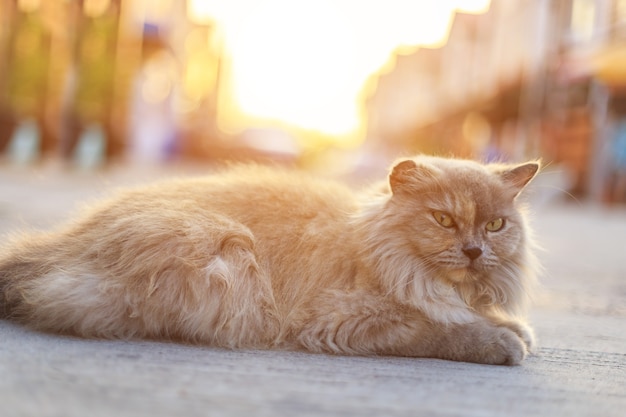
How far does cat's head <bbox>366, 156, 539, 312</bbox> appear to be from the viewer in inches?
84.0

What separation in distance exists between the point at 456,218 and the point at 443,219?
42 millimetres

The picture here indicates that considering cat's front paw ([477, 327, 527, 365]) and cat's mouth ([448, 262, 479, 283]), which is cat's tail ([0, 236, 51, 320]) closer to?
cat's mouth ([448, 262, 479, 283])

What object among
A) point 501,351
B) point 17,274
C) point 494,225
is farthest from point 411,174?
point 17,274

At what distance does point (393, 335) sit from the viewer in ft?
6.82

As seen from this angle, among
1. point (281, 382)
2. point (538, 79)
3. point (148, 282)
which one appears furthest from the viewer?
point (538, 79)

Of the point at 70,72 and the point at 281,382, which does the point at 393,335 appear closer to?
the point at 281,382

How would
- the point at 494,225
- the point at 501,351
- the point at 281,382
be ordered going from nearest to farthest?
the point at 281,382
the point at 501,351
the point at 494,225

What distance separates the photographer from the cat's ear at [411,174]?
7.23 feet

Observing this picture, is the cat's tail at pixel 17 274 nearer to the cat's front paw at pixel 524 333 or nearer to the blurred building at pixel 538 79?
the cat's front paw at pixel 524 333

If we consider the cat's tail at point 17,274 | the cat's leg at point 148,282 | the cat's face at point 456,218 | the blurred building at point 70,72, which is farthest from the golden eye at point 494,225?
the blurred building at point 70,72

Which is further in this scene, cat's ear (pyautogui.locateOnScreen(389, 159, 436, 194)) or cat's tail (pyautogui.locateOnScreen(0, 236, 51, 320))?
cat's ear (pyautogui.locateOnScreen(389, 159, 436, 194))

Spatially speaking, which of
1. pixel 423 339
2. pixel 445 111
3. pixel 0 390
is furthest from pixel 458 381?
pixel 445 111

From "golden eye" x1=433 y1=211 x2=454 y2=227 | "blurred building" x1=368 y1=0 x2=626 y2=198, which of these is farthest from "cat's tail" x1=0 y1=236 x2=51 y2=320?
"blurred building" x1=368 y1=0 x2=626 y2=198

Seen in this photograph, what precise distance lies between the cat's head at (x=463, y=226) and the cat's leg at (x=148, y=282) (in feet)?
1.63
